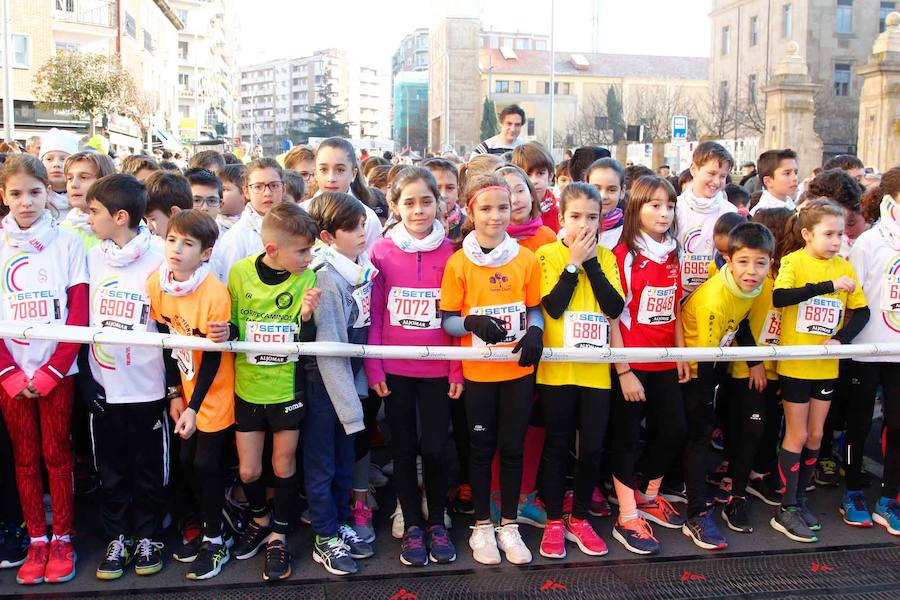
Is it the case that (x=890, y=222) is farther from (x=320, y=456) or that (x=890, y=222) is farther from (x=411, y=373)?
(x=320, y=456)

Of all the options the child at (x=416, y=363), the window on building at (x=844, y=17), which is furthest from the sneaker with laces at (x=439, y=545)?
the window on building at (x=844, y=17)

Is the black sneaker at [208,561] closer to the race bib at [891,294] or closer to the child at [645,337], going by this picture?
the child at [645,337]

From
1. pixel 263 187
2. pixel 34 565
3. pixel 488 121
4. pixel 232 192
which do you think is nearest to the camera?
pixel 34 565

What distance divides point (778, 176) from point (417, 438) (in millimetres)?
3579

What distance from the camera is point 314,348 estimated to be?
158 inches

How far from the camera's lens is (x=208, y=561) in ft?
13.8

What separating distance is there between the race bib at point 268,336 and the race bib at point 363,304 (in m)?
0.37

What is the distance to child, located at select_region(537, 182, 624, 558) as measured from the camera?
4281 mm

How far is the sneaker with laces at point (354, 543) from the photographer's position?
4383 millimetres

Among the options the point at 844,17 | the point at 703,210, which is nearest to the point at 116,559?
the point at 703,210

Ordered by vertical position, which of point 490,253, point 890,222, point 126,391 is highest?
point 890,222

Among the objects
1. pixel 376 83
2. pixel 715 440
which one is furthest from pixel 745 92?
pixel 376 83

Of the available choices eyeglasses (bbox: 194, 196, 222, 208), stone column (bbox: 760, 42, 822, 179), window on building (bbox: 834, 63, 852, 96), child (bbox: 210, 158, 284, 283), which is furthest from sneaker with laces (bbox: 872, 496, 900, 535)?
window on building (bbox: 834, 63, 852, 96)

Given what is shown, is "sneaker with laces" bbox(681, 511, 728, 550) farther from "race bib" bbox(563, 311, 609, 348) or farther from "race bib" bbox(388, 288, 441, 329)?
"race bib" bbox(388, 288, 441, 329)
